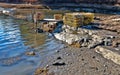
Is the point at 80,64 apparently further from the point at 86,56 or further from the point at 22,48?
the point at 22,48

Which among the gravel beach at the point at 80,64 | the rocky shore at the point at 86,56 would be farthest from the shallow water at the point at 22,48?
the gravel beach at the point at 80,64

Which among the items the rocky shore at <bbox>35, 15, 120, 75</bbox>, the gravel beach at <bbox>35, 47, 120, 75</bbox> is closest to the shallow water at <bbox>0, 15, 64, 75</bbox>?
the rocky shore at <bbox>35, 15, 120, 75</bbox>

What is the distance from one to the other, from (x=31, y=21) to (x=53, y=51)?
26.4 meters

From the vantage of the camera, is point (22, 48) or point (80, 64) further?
point (22, 48)

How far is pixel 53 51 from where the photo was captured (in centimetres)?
3562

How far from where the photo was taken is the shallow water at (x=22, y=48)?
1118 inches

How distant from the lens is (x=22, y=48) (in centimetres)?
3750

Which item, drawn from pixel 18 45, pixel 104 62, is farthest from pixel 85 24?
pixel 104 62

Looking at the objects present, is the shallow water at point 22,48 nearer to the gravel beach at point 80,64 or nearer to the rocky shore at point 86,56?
the rocky shore at point 86,56

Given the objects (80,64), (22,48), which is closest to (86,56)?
(80,64)

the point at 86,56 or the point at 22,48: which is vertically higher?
the point at 86,56

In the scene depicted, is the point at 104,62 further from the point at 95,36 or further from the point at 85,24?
the point at 85,24

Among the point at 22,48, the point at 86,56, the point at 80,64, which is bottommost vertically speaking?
the point at 22,48

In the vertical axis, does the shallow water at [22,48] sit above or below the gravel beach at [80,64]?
below
